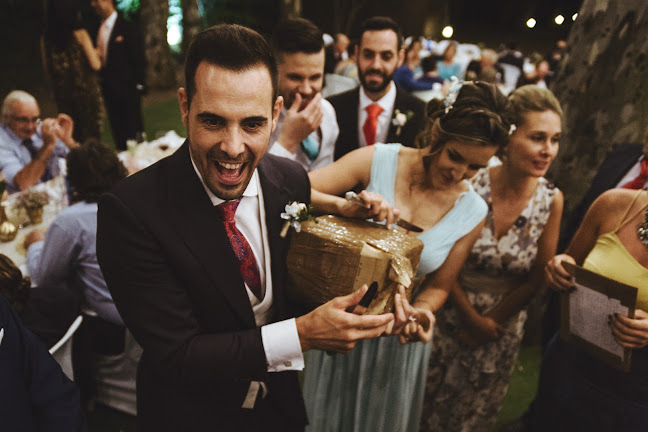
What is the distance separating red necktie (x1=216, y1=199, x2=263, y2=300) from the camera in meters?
1.29

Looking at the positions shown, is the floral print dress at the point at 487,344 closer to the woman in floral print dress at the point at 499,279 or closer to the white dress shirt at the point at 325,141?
the woman in floral print dress at the point at 499,279

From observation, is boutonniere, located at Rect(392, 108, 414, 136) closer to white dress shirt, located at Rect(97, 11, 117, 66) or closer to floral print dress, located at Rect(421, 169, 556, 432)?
floral print dress, located at Rect(421, 169, 556, 432)

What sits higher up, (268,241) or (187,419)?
(268,241)

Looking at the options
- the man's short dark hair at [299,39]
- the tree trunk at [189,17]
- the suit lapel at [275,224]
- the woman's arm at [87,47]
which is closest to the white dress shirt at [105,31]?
the woman's arm at [87,47]

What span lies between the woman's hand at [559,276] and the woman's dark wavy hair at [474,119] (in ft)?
1.89

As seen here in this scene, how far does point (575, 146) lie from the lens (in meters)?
3.32

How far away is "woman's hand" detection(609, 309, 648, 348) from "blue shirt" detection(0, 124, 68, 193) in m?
3.78

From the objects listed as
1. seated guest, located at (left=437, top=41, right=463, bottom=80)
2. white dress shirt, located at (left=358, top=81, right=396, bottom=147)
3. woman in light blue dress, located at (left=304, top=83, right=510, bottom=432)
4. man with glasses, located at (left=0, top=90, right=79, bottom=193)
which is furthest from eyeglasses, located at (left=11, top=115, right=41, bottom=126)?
seated guest, located at (left=437, top=41, right=463, bottom=80)

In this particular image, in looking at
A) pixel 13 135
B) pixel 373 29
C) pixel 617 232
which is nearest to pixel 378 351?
pixel 617 232

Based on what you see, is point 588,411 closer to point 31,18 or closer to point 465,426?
point 465,426

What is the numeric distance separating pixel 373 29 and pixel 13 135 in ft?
9.46

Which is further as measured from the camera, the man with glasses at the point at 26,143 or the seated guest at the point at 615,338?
the man with glasses at the point at 26,143

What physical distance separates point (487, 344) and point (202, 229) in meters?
1.70

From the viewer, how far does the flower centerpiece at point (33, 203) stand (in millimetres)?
2864
